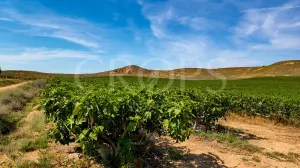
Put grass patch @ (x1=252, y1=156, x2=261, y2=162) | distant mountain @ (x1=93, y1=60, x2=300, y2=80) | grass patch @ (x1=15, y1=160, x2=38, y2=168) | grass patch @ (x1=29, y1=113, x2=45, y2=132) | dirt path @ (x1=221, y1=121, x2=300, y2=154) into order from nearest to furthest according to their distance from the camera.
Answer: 1. grass patch @ (x1=15, y1=160, x2=38, y2=168)
2. grass patch @ (x1=252, y1=156, x2=261, y2=162)
3. grass patch @ (x1=29, y1=113, x2=45, y2=132)
4. dirt path @ (x1=221, y1=121, x2=300, y2=154)
5. distant mountain @ (x1=93, y1=60, x2=300, y2=80)

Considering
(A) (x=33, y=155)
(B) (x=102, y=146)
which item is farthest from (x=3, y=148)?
(B) (x=102, y=146)

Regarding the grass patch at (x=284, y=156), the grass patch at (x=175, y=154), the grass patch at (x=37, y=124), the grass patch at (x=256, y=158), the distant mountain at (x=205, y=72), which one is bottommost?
the grass patch at (x=284, y=156)

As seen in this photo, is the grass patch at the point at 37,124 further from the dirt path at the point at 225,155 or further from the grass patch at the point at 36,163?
the dirt path at the point at 225,155

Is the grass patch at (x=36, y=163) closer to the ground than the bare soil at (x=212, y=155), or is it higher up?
higher up

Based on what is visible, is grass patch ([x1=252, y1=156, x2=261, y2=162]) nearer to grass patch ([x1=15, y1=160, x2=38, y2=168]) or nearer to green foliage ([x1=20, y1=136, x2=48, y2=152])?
grass patch ([x1=15, y1=160, x2=38, y2=168])

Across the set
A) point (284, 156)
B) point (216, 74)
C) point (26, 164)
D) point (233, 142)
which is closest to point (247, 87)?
point (233, 142)

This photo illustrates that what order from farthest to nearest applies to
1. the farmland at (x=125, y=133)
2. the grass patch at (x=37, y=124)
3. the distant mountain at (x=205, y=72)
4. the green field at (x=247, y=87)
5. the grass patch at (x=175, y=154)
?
1. the distant mountain at (x=205, y=72)
2. the green field at (x=247, y=87)
3. the grass patch at (x=37, y=124)
4. the grass patch at (x=175, y=154)
5. the farmland at (x=125, y=133)

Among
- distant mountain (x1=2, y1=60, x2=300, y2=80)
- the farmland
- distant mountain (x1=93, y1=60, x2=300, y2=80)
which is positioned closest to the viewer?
the farmland

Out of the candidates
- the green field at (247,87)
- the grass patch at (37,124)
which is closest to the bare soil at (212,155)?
the grass patch at (37,124)

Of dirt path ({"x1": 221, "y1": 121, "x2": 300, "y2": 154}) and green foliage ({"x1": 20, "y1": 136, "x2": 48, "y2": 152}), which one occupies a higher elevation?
green foliage ({"x1": 20, "y1": 136, "x2": 48, "y2": 152})

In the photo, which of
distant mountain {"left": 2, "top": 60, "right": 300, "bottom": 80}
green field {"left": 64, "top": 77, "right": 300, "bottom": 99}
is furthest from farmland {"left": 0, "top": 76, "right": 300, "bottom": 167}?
distant mountain {"left": 2, "top": 60, "right": 300, "bottom": 80}

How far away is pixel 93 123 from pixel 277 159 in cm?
532

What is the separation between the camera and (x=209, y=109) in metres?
9.79

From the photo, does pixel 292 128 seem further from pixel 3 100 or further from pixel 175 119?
pixel 3 100
